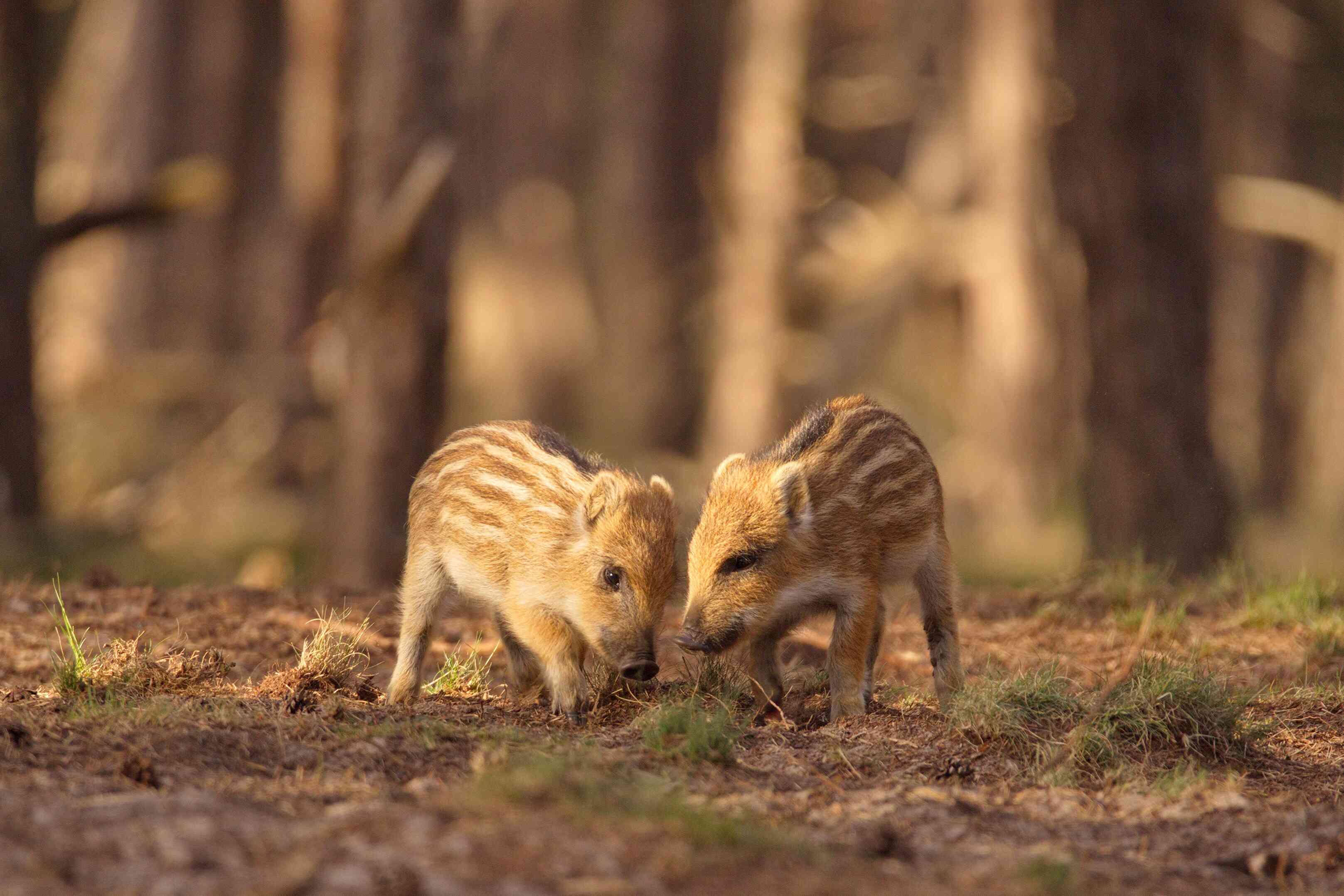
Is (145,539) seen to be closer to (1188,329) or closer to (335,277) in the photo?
(335,277)

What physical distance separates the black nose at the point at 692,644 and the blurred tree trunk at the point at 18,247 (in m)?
7.35

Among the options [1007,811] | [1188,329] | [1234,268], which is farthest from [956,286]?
[1007,811]

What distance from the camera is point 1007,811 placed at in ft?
15.0

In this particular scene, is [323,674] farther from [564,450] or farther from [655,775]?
[655,775]

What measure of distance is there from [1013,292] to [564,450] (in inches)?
481

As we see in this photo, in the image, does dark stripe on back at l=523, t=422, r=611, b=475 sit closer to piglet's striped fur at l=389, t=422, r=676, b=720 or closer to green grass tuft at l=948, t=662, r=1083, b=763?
piglet's striped fur at l=389, t=422, r=676, b=720

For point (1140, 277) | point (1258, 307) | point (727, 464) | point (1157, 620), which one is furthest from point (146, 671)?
point (1258, 307)

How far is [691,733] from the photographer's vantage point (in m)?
4.79

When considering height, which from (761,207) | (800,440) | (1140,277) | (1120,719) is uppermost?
(761,207)

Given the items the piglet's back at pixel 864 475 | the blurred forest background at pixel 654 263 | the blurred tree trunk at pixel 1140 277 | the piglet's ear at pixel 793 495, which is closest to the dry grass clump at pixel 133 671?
the piglet's ear at pixel 793 495

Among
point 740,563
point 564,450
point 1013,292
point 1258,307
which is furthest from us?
point 1258,307

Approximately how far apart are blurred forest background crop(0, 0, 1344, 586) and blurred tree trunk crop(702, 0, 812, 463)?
0.04 meters

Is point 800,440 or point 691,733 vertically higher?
point 800,440

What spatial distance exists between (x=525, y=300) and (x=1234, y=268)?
1097 cm
